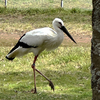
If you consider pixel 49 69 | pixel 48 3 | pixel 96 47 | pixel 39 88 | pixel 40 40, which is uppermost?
pixel 96 47

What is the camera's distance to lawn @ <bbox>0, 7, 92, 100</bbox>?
15.6ft

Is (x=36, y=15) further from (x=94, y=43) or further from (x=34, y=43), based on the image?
(x=94, y=43)

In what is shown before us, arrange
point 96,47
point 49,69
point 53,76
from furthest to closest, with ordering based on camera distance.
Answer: point 49,69 → point 53,76 → point 96,47

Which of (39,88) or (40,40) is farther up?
(40,40)

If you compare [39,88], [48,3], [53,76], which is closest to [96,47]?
[39,88]

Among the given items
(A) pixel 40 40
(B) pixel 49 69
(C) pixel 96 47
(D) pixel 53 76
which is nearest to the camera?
(C) pixel 96 47

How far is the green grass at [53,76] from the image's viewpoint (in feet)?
15.3

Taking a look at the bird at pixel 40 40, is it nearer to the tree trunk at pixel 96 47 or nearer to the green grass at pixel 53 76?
the green grass at pixel 53 76

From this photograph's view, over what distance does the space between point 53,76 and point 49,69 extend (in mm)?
359

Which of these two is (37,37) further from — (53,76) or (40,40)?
(53,76)

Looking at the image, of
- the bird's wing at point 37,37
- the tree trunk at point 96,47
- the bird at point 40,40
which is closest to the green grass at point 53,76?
the bird at point 40,40

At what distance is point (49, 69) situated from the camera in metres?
6.27

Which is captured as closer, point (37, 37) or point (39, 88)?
point (39, 88)

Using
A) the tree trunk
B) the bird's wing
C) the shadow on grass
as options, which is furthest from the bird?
the tree trunk
